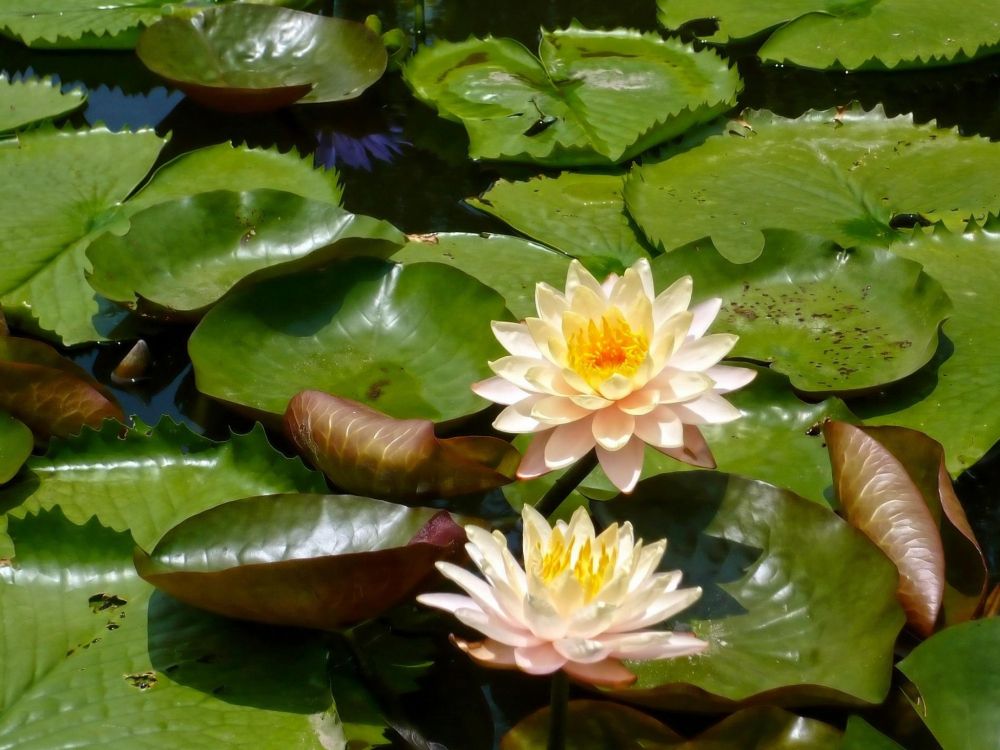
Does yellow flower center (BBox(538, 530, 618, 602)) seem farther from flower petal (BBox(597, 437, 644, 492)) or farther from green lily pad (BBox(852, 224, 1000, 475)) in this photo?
green lily pad (BBox(852, 224, 1000, 475))

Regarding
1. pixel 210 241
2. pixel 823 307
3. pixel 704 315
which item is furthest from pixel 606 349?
pixel 210 241

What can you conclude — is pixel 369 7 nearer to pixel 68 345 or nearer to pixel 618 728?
pixel 68 345

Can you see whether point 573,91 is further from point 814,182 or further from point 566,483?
point 566,483

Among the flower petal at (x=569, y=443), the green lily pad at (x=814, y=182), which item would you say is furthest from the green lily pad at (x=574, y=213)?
the flower petal at (x=569, y=443)

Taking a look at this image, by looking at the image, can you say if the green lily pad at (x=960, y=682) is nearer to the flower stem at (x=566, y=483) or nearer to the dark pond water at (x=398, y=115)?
the flower stem at (x=566, y=483)

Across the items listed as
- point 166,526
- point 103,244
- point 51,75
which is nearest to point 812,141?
point 103,244

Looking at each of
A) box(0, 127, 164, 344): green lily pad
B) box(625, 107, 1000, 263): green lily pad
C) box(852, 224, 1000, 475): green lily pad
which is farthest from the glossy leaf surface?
box(0, 127, 164, 344): green lily pad
